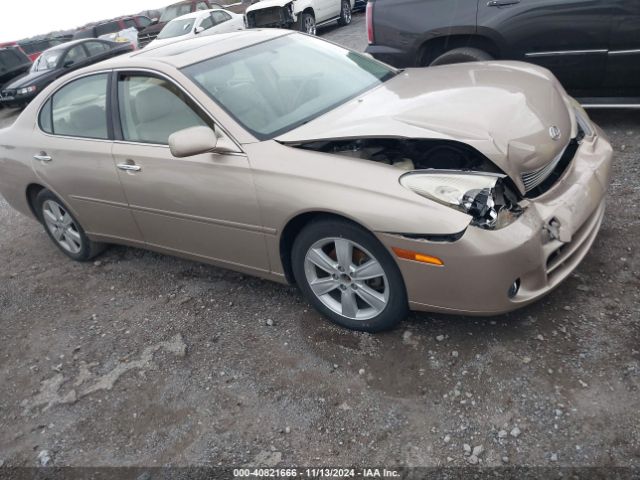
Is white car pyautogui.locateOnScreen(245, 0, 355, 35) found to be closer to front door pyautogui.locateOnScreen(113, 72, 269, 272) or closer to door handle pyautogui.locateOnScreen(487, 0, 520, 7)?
door handle pyautogui.locateOnScreen(487, 0, 520, 7)

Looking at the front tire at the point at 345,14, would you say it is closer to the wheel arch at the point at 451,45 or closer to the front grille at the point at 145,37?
the front grille at the point at 145,37

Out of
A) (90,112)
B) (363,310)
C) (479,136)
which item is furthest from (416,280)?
(90,112)

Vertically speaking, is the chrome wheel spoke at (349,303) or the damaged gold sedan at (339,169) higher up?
the damaged gold sedan at (339,169)

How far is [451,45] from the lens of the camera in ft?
17.2

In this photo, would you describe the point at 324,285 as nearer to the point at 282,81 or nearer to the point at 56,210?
the point at 282,81

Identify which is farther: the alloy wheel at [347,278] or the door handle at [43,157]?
the door handle at [43,157]

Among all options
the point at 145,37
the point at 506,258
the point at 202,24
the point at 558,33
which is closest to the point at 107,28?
the point at 145,37

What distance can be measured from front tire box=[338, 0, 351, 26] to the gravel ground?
40.9 ft

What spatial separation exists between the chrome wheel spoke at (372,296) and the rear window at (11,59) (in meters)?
15.2

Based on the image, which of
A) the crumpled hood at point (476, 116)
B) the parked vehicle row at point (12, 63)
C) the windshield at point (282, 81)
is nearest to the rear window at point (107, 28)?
the parked vehicle row at point (12, 63)

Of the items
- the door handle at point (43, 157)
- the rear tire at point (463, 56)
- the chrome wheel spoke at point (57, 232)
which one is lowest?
the chrome wheel spoke at point (57, 232)

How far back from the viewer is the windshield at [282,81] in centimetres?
314

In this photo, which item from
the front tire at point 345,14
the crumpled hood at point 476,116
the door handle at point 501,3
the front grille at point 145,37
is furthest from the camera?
the front grille at point 145,37

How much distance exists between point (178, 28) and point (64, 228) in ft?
36.1
